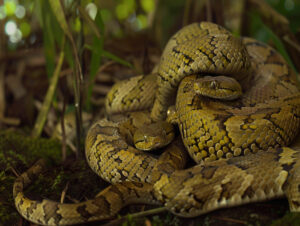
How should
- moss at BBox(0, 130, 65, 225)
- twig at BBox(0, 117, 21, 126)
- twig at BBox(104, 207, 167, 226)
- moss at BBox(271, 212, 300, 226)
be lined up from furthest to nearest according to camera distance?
1. twig at BBox(0, 117, 21, 126)
2. moss at BBox(0, 130, 65, 225)
3. twig at BBox(104, 207, 167, 226)
4. moss at BBox(271, 212, 300, 226)

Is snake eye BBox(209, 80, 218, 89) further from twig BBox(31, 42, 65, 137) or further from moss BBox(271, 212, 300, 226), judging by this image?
twig BBox(31, 42, 65, 137)

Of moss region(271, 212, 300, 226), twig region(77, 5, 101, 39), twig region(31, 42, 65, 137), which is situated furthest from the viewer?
twig region(31, 42, 65, 137)

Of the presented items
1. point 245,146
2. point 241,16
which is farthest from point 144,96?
point 241,16

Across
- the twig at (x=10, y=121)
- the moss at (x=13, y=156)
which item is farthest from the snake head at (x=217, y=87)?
the twig at (x=10, y=121)

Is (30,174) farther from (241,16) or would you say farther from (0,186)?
(241,16)

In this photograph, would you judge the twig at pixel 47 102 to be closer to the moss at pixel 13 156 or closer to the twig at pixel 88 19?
the moss at pixel 13 156

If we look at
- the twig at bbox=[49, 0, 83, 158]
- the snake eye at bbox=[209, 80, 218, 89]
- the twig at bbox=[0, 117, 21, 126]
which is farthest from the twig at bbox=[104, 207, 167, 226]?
the twig at bbox=[0, 117, 21, 126]
